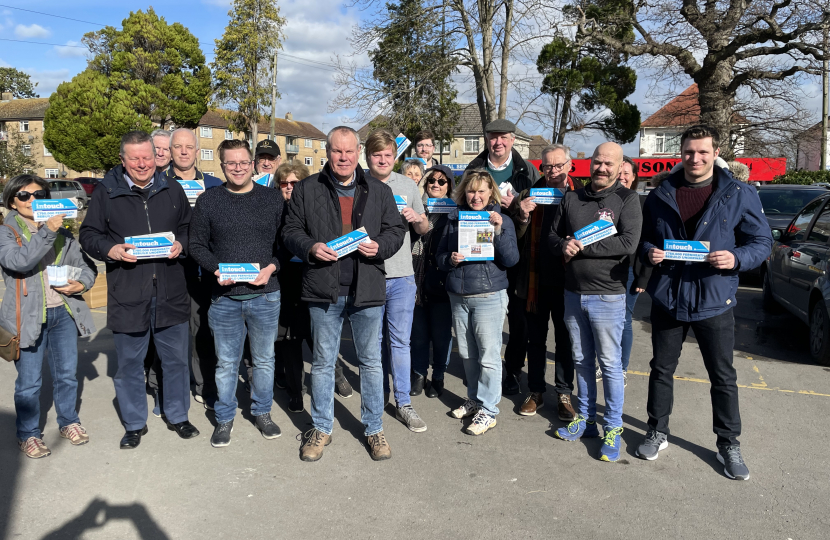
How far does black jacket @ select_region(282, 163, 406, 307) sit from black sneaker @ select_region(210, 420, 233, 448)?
1.18 m

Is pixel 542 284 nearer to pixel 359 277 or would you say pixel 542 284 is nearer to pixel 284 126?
pixel 359 277

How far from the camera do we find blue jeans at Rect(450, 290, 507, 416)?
429cm

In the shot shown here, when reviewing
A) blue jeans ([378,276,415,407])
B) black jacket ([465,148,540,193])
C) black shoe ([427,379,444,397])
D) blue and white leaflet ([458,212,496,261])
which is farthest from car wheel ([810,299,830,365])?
blue jeans ([378,276,415,407])

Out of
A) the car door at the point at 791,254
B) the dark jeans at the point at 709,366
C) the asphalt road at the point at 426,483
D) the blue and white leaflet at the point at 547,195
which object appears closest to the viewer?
the asphalt road at the point at 426,483

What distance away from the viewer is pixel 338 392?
5.31 meters

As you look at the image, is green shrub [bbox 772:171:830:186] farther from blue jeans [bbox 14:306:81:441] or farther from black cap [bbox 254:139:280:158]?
blue jeans [bbox 14:306:81:441]

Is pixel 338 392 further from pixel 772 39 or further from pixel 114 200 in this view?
pixel 772 39

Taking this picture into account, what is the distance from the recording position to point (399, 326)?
443 cm

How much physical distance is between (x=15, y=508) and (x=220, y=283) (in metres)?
1.65

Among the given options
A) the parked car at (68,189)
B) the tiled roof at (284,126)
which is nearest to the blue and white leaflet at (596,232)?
the parked car at (68,189)

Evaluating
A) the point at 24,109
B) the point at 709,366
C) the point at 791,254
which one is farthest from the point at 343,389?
the point at 24,109

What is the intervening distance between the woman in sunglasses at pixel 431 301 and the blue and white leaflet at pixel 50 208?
248cm

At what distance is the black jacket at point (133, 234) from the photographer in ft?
12.9

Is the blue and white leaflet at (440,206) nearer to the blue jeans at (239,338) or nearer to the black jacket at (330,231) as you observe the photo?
the black jacket at (330,231)
